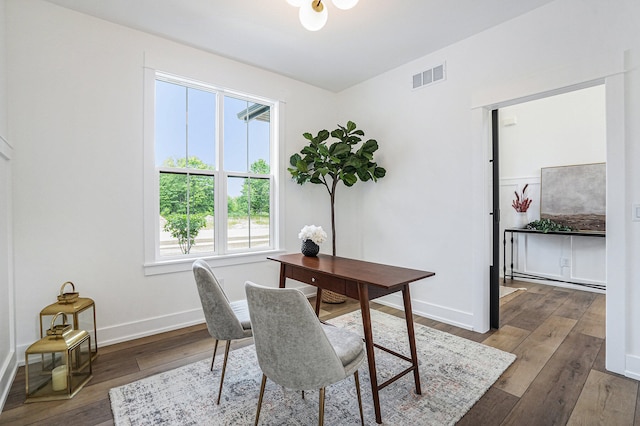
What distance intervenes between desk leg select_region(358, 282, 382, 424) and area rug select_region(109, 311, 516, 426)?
0.38 feet

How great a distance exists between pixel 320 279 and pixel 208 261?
1.66m

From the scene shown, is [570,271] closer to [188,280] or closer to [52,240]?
[188,280]

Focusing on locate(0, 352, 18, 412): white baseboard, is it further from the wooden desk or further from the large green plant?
the large green plant

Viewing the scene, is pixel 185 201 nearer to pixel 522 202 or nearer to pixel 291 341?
pixel 291 341

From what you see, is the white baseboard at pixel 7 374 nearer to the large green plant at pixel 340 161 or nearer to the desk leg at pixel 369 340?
the desk leg at pixel 369 340

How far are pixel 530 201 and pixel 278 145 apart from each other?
4152 millimetres

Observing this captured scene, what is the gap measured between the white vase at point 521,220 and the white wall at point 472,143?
259 cm

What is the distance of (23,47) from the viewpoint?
237cm

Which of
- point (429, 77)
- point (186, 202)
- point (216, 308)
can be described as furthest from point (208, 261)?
point (429, 77)

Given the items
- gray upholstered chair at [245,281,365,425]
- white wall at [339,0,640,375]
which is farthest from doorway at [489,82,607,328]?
gray upholstered chair at [245,281,365,425]

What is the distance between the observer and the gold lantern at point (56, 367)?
6.20 feet

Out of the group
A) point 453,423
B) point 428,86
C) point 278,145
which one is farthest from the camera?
point 278,145

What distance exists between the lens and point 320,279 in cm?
211

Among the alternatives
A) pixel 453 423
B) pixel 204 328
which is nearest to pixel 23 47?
pixel 204 328
